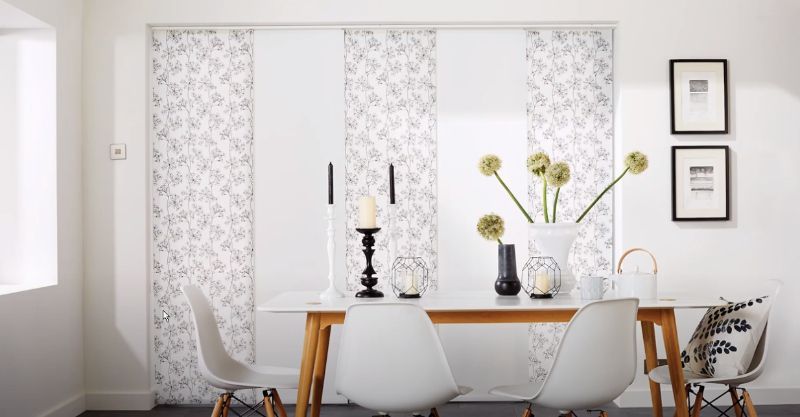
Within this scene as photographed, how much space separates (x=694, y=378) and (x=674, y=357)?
277 mm

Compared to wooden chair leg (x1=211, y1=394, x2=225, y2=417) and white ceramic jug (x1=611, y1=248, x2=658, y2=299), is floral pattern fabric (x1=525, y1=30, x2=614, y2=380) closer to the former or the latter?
white ceramic jug (x1=611, y1=248, x2=658, y2=299)

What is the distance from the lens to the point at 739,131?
3.81 m

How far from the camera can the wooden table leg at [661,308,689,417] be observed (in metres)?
2.58

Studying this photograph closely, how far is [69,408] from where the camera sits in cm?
358

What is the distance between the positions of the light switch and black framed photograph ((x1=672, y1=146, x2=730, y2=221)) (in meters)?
3.09

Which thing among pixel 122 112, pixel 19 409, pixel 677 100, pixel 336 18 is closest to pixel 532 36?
pixel 677 100

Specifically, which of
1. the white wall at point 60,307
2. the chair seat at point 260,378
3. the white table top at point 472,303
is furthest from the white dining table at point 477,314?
the white wall at point 60,307

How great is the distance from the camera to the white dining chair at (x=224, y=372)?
259 cm

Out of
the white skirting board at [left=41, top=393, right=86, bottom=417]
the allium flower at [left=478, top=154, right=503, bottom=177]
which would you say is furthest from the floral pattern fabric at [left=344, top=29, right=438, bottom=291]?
the white skirting board at [left=41, top=393, right=86, bottom=417]

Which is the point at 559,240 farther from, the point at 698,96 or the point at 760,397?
the point at 760,397

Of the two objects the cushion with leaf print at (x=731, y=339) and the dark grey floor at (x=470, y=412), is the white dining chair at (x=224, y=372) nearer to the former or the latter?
the dark grey floor at (x=470, y=412)

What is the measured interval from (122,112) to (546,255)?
2.49 metres

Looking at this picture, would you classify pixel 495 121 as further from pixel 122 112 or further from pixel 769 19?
pixel 122 112

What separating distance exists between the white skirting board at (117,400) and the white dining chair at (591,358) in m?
2.41
